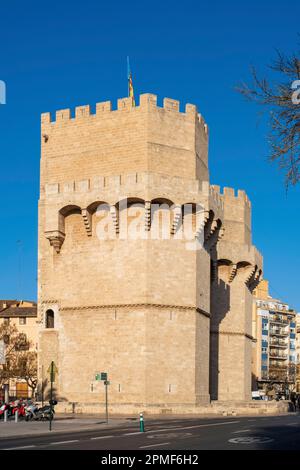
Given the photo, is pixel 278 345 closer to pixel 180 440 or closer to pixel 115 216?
pixel 115 216

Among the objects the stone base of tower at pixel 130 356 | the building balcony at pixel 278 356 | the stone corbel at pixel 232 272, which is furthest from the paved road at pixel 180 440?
the building balcony at pixel 278 356

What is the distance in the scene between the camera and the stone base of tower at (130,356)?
37.2 metres

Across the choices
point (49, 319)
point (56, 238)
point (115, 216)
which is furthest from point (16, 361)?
point (115, 216)

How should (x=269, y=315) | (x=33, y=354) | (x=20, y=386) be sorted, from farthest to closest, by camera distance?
(x=269, y=315) < (x=20, y=386) < (x=33, y=354)

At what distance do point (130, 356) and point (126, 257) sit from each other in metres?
4.92

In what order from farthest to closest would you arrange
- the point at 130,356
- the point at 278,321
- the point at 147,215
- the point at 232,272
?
1. the point at 278,321
2. the point at 232,272
3. the point at 147,215
4. the point at 130,356

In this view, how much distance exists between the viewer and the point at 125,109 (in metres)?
39.7

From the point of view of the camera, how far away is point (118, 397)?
37656 millimetres

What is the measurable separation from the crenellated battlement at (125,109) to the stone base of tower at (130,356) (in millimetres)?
10212

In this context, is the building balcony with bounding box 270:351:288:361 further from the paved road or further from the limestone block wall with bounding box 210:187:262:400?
the paved road

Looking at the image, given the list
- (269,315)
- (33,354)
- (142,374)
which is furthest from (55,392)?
(269,315)

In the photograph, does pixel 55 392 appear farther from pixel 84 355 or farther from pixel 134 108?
pixel 134 108
